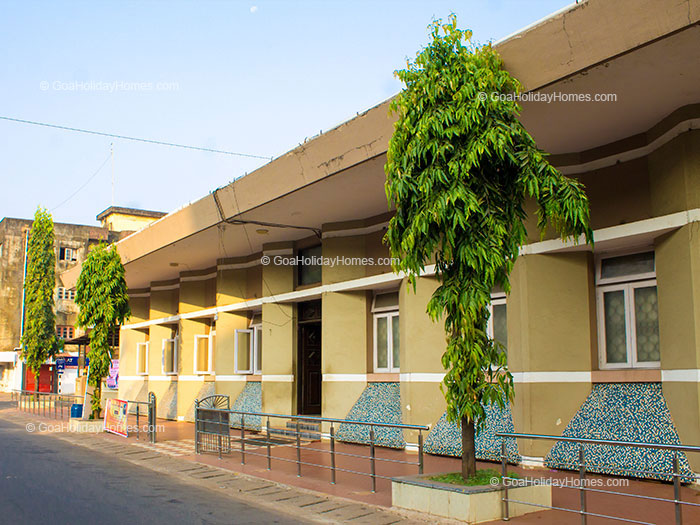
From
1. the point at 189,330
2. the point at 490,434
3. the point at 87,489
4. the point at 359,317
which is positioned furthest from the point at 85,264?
the point at 490,434

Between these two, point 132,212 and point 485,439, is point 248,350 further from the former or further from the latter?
point 132,212

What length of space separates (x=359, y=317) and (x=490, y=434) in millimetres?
4649

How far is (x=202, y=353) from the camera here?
22.0 m

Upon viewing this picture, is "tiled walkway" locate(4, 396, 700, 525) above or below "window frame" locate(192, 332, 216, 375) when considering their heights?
below

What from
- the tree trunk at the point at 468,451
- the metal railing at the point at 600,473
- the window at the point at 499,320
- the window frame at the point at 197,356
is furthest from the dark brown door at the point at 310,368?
the tree trunk at the point at 468,451

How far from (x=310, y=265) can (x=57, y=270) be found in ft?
127

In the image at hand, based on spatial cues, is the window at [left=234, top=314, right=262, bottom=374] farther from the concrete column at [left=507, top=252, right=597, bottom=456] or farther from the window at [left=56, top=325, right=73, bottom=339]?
the window at [left=56, top=325, right=73, bottom=339]

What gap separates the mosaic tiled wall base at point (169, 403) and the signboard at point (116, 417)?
467 centimetres

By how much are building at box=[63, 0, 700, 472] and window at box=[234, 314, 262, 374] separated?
1.55m

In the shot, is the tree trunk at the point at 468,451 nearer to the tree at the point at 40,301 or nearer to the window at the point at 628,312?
the window at the point at 628,312

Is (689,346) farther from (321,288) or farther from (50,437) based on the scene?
(50,437)

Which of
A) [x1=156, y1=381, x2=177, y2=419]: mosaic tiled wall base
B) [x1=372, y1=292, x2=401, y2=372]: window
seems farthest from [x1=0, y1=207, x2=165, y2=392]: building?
[x1=372, y1=292, x2=401, y2=372]: window

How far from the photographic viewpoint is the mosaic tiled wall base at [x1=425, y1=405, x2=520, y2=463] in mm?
11270

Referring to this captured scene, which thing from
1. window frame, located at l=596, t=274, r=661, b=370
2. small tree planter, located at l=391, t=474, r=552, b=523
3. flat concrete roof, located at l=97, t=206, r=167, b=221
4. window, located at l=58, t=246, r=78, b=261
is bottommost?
small tree planter, located at l=391, t=474, r=552, b=523
